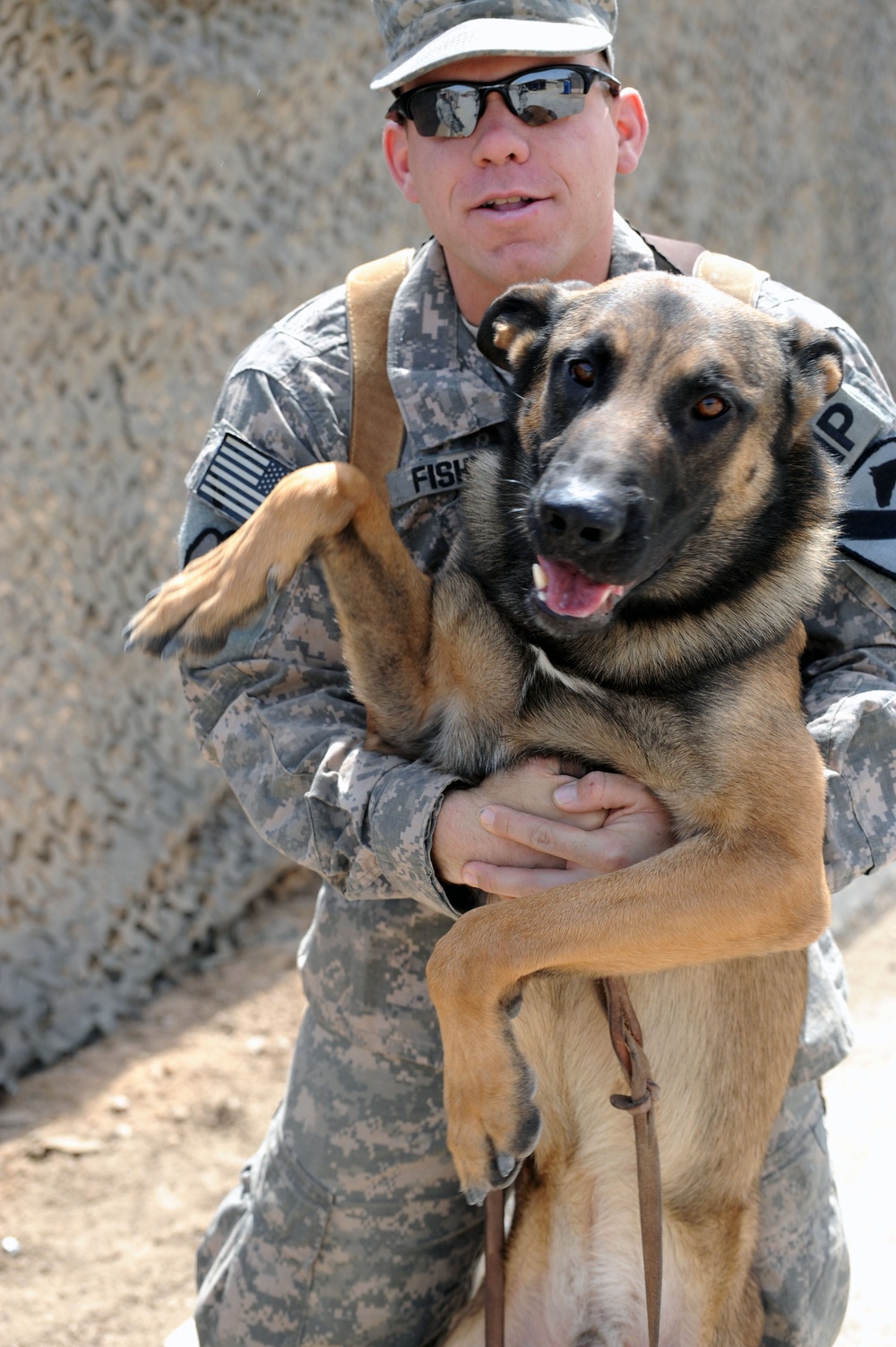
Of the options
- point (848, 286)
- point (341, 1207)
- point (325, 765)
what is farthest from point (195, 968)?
point (848, 286)

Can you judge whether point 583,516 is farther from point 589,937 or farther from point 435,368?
point 435,368

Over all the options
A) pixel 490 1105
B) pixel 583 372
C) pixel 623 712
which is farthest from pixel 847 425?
pixel 490 1105

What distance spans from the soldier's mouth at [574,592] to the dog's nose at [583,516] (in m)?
0.12

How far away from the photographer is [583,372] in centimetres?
196

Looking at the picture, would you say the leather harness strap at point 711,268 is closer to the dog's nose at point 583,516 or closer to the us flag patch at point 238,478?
the dog's nose at point 583,516

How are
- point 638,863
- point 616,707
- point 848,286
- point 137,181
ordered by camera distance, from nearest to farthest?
point 638,863 → point 616,707 → point 137,181 → point 848,286

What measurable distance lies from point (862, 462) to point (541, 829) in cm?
95

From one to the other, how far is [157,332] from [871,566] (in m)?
2.70

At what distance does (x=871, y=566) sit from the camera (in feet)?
7.24

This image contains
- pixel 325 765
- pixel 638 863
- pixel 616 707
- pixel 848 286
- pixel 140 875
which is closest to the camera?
pixel 638 863

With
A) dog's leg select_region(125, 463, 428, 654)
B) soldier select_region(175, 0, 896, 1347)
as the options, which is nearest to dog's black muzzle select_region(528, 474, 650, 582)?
Answer: dog's leg select_region(125, 463, 428, 654)

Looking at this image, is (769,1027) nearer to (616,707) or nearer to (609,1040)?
(609,1040)

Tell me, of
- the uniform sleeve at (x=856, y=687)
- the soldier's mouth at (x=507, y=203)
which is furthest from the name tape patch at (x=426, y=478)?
the uniform sleeve at (x=856, y=687)

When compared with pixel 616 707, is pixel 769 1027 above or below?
below
